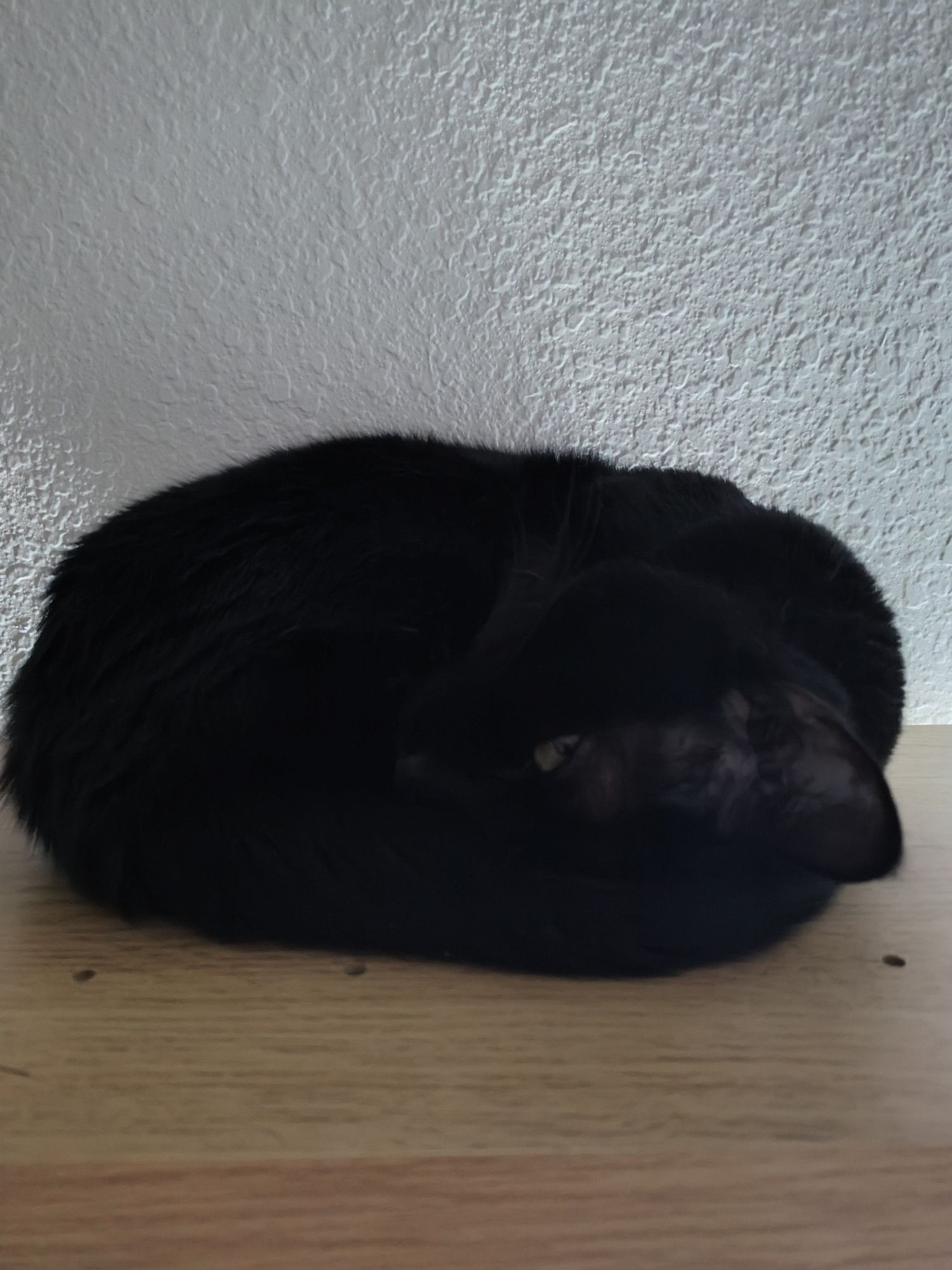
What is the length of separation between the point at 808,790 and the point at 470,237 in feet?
1.71

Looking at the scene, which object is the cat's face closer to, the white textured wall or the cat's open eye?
the cat's open eye

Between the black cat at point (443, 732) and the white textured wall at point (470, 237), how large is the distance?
0.21 metres

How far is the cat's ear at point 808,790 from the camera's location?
0.44m

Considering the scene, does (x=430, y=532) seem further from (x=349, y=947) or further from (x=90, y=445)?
(x=90, y=445)

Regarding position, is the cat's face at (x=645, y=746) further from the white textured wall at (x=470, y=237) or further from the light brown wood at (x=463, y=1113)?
the white textured wall at (x=470, y=237)

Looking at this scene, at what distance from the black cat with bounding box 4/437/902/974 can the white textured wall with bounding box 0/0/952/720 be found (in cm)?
21

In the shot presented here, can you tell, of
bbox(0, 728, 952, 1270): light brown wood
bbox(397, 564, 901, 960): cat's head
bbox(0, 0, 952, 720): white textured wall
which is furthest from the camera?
bbox(0, 0, 952, 720): white textured wall

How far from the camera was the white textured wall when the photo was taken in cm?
75

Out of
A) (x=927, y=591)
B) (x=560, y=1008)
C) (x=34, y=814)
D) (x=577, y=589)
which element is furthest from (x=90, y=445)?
(x=927, y=591)

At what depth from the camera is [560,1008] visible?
45 cm

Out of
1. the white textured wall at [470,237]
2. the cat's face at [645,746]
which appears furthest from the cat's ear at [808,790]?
the white textured wall at [470,237]

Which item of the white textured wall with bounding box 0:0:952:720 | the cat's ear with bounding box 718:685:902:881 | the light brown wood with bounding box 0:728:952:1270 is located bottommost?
the light brown wood with bounding box 0:728:952:1270

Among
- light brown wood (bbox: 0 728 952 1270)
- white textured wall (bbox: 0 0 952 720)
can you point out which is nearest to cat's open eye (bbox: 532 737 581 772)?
light brown wood (bbox: 0 728 952 1270)

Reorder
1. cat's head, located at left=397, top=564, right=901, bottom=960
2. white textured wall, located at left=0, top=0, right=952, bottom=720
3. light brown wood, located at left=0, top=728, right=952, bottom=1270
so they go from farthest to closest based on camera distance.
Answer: white textured wall, located at left=0, top=0, right=952, bottom=720 → cat's head, located at left=397, top=564, right=901, bottom=960 → light brown wood, located at left=0, top=728, right=952, bottom=1270
